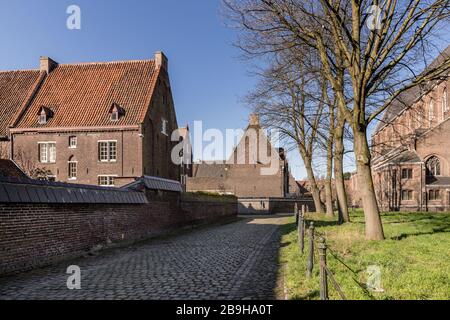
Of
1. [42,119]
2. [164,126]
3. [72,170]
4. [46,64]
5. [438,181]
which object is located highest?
[46,64]

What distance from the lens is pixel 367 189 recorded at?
13.1 metres

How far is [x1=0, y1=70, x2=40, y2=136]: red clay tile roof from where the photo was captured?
106ft

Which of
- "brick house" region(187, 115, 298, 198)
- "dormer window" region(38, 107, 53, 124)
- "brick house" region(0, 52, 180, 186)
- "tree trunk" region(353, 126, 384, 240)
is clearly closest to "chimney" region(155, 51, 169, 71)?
"brick house" region(0, 52, 180, 186)

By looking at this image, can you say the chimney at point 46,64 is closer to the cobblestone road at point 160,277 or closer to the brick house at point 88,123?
the brick house at point 88,123

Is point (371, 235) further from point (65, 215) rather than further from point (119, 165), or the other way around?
point (119, 165)

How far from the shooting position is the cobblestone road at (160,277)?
7340 millimetres

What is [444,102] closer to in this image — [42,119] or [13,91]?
[42,119]

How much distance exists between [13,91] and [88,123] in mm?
8101

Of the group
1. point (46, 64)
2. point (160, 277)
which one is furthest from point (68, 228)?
point (46, 64)

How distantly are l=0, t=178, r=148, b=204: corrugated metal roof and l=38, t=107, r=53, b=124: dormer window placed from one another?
1997cm

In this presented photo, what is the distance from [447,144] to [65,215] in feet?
150

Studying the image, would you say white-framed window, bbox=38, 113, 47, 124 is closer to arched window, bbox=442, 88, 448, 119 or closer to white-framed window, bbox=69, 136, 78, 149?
white-framed window, bbox=69, 136, 78, 149

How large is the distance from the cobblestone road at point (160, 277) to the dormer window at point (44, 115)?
71.3 ft
